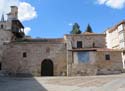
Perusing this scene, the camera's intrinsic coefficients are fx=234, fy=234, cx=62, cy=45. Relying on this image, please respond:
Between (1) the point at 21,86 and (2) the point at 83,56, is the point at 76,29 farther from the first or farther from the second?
(1) the point at 21,86

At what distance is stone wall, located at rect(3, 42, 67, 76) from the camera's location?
35812 mm

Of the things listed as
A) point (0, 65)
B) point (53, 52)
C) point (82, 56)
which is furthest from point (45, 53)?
point (0, 65)

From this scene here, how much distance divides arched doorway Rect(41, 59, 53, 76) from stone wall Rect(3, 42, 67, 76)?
0.63 meters

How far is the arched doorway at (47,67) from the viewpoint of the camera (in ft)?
119

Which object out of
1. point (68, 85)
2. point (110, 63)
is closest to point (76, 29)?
point (110, 63)

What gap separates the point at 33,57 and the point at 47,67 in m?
2.69

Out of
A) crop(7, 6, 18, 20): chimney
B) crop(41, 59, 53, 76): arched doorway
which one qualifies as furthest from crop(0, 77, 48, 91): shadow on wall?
crop(7, 6, 18, 20): chimney

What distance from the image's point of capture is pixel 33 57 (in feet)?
118

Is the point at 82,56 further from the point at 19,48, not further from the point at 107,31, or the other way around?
the point at 107,31

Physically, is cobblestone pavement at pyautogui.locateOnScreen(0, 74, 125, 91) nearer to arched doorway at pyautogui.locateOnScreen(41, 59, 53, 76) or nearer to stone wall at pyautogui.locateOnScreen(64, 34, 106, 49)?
arched doorway at pyautogui.locateOnScreen(41, 59, 53, 76)

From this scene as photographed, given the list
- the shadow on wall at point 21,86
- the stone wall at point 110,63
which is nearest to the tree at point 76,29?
the stone wall at point 110,63

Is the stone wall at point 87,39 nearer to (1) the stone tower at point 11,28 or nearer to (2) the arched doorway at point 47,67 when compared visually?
(2) the arched doorway at point 47,67

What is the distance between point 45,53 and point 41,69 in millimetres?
2545

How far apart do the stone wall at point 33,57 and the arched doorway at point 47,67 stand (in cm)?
63
